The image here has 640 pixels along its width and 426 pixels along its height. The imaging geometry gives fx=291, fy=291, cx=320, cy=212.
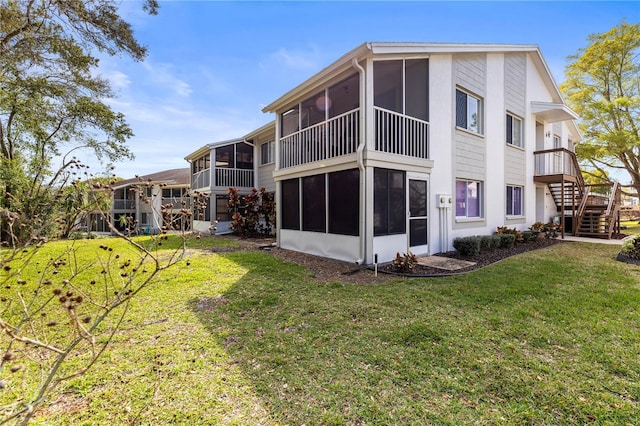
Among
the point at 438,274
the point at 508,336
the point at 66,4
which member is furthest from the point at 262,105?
the point at 508,336

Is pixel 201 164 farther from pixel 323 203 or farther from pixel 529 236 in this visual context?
pixel 529 236

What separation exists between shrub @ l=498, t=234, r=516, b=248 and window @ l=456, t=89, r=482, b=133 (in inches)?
151

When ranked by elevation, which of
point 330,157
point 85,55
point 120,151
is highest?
point 85,55

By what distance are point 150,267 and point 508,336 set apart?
7.38m

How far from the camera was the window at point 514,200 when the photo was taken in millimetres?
12159

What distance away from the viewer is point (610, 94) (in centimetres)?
2005

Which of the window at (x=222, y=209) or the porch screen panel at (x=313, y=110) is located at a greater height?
the porch screen panel at (x=313, y=110)

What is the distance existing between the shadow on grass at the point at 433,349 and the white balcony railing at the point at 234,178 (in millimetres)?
11836

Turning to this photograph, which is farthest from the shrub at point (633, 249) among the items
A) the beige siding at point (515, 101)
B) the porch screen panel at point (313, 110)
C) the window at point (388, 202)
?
the porch screen panel at point (313, 110)

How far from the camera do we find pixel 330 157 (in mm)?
8281

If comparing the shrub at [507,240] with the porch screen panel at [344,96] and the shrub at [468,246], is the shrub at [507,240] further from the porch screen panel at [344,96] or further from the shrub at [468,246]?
the porch screen panel at [344,96]

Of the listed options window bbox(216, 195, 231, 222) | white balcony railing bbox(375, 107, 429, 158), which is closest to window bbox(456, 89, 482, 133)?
white balcony railing bbox(375, 107, 429, 158)

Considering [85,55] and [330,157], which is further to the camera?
[85,55]

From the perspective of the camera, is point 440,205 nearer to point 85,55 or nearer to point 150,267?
point 150,267
